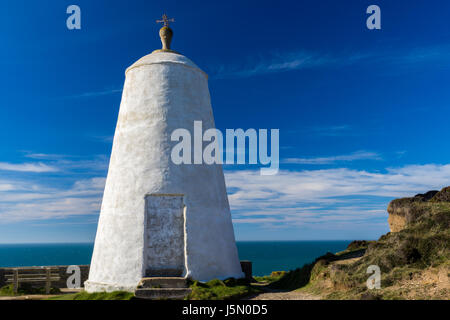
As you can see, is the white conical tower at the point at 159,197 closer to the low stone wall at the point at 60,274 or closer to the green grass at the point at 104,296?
the green grass at the point at 104,296

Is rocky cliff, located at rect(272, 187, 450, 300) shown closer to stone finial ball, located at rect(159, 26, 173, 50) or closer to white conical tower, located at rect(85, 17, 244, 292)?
white conical tower, located at rect(85, 17, 244, 292)

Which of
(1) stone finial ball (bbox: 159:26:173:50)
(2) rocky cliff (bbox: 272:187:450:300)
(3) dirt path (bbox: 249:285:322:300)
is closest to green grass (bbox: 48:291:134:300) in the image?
(3) dirt path (bbox: 249:285:322:300)

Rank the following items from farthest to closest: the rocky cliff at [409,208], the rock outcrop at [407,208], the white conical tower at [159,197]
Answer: the rock outcrop at [407,208] → the rocky cliff at [409,208] → the white conical tower at [159,197]

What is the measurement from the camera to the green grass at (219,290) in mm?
11836

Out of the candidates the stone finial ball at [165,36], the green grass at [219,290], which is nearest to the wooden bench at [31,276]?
the green grass at [219,290]

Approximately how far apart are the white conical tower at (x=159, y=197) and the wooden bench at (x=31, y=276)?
115 inches

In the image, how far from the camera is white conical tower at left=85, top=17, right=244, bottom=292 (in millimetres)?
13289

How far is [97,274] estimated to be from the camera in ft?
45.2

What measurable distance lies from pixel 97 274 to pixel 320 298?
26.6ft

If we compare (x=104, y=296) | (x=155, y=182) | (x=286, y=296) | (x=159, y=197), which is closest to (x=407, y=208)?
(x=286, y=296)

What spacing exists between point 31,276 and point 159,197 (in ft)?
23.6

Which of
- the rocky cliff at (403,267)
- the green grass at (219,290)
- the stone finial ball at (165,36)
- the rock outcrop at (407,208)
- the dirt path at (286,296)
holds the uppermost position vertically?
the stone finial ball at (165,36)
